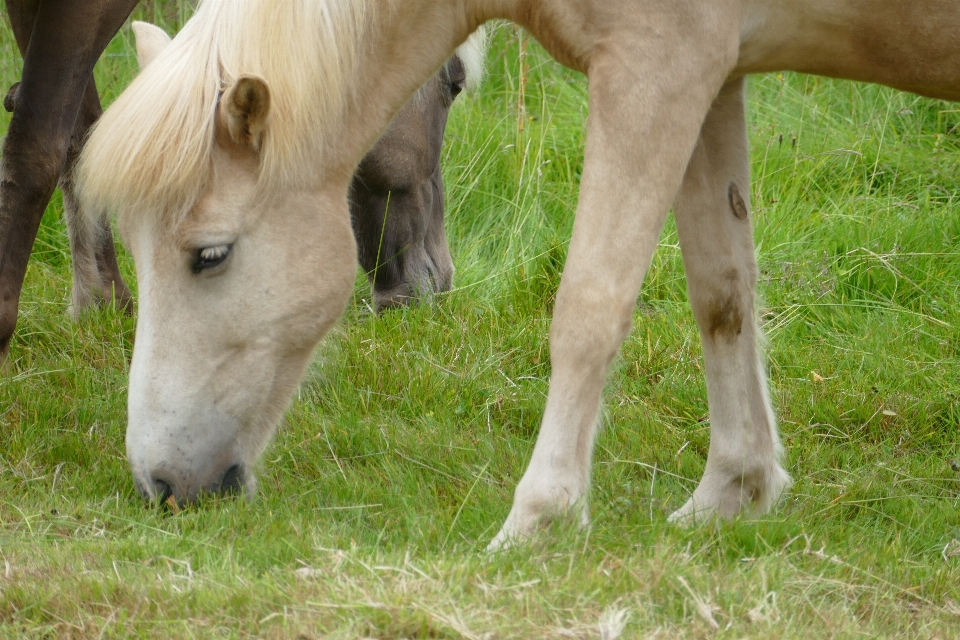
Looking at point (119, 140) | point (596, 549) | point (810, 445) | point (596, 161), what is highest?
point (119, 140)

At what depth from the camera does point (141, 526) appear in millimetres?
2922

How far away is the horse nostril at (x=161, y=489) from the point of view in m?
2.93

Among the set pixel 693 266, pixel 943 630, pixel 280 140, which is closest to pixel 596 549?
pixel 943 630

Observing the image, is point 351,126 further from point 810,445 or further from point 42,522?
point 810,445

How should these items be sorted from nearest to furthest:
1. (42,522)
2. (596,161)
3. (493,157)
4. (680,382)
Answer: (596,161), (42,522), (680,382), (493,157)

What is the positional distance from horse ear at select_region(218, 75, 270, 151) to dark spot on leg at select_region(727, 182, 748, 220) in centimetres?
138

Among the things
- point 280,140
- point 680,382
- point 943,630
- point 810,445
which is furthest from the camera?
point 680,382

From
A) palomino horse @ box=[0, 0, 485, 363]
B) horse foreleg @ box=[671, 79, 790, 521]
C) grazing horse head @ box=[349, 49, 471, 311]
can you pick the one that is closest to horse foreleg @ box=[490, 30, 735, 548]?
horse foreleg @ box=[671, 79, 790, 521]

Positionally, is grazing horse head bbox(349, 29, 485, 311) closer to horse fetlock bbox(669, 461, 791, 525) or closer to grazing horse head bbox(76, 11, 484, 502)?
grazing horse head bbox(76, 11, 484, 502)

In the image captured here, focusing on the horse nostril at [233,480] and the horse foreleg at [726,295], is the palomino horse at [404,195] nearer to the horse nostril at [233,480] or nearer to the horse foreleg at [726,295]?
the horse foreleg at [726,295]

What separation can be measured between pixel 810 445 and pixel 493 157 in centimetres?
298

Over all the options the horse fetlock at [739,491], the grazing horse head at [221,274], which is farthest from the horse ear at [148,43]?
the horse fetlock at [739,491]

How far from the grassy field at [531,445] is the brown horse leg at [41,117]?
47 centimetres

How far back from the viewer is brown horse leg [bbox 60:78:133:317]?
4891mm
